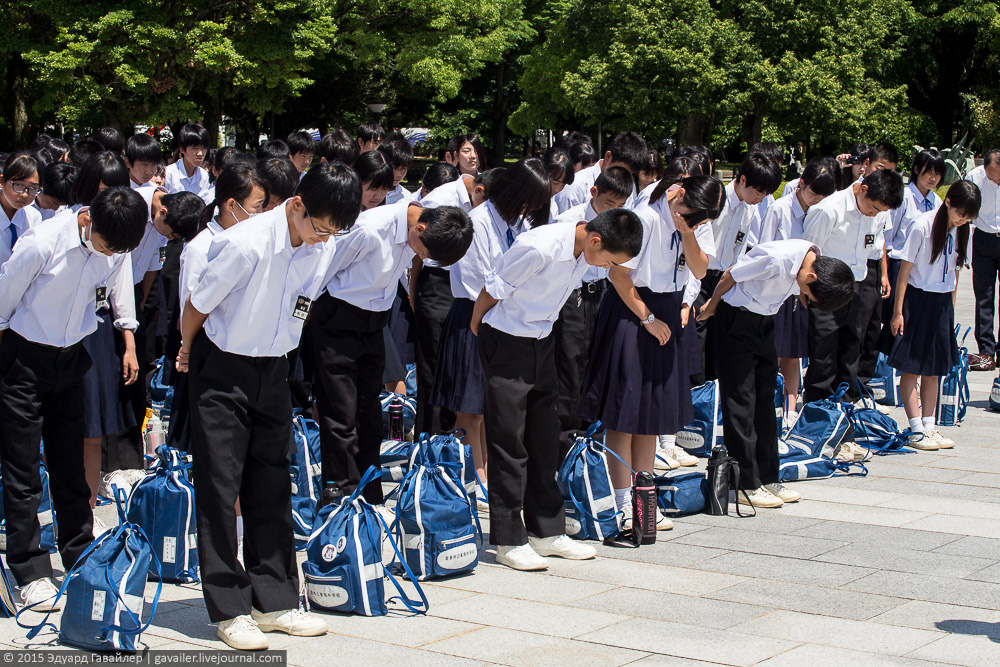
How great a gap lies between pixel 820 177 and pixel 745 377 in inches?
95.3

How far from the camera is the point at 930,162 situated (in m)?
9.12

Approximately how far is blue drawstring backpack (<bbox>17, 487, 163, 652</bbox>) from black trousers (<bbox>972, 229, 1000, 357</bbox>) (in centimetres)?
880

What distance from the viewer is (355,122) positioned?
36.7 m

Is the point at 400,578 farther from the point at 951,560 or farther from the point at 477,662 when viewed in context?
the point at 951,560

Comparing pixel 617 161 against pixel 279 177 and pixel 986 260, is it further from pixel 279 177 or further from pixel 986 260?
pixel 986 260

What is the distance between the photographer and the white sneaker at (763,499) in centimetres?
651

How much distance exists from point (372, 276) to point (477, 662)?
2.30 m

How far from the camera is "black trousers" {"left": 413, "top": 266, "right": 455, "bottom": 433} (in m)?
6.94

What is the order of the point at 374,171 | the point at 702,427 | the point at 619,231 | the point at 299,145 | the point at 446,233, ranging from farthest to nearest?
the point at 299,145, the point at 702,427, the point at 374,171, the point at 446,233, the point at 619,231

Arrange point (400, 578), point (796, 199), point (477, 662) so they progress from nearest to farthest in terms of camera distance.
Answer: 1. point (477, 662)
2. point (400, 578)
3. point (796, 199)

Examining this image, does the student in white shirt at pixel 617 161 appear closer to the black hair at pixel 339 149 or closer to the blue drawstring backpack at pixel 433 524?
the black hair at pixel 339 149

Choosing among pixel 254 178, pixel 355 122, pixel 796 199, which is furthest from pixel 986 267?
pixel 355 122

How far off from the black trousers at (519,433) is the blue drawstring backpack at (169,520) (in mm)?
1344

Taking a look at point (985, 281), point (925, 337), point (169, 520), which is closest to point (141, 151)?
point (169, 520)
